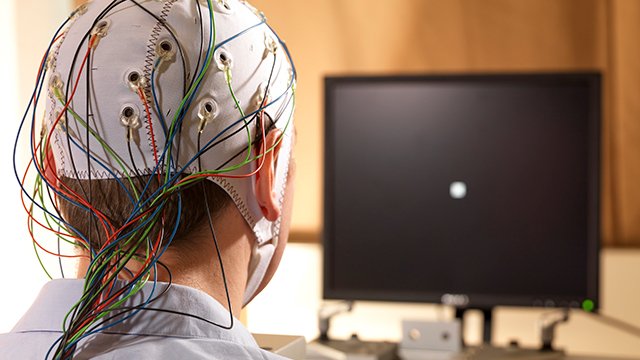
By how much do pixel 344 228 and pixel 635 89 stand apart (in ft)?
2.91

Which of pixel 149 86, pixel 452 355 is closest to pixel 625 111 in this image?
pixel 452 355

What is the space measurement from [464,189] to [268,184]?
3.21 ft

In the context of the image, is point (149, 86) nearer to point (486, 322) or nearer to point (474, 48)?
point (486, 322)

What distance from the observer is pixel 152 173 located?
76cm

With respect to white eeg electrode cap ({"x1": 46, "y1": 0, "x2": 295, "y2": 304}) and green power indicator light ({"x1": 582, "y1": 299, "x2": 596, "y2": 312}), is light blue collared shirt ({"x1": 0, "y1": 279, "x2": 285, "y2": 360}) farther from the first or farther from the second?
green power indicator light ({"x1": 582, "y1": 299, "x2": 596, "y2": 312})

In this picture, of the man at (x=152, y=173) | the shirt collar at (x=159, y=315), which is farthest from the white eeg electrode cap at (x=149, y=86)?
the shirt collar at (x=159, y=315)

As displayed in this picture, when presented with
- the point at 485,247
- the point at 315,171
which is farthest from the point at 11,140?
the point at 315,171

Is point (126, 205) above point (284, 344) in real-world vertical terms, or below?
above

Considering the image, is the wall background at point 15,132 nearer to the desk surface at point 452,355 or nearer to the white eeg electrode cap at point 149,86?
the white eeg electrode cap at point 149,86

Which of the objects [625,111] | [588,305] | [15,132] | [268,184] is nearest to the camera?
[268,184]

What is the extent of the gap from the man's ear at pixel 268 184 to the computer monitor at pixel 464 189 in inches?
37.7

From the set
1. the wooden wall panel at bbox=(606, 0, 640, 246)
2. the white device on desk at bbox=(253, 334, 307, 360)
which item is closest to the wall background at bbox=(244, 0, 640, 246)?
the wooden wall panel at bbox=(606, 0, 640, 246)

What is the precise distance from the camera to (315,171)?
7.86 feet

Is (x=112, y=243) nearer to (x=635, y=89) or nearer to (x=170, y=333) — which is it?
(x=170, y=333)
